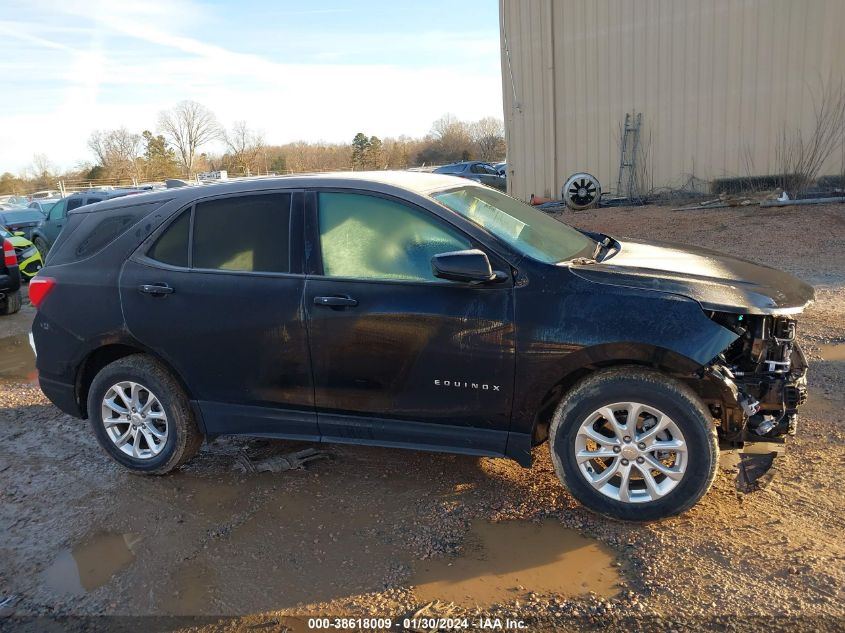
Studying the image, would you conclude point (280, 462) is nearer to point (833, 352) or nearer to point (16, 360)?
point (833, 352)

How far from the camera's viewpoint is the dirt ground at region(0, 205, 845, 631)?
9.69 feet

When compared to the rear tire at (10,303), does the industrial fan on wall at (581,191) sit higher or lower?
higher

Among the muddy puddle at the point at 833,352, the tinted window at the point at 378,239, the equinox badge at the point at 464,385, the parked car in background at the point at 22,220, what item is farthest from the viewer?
the parked car in background at the point at 22,220

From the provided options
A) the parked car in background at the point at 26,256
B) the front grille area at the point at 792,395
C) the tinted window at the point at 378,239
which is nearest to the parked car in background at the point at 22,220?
the parked car in background at the point at 26,256

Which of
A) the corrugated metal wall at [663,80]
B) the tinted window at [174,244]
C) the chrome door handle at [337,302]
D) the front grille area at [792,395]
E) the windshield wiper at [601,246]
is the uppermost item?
the corrugated metal wall at [663,80]

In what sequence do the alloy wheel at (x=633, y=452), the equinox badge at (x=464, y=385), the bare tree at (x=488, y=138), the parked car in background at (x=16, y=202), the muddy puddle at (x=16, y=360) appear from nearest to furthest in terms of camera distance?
the alloy wheel at (x=633, y=452), the equinox badge at (x=464, y=385), the muddy puddle at (x=16, y=360), the parked car in background at (x=16, y=202), the bare tree at (x=488, y=138)

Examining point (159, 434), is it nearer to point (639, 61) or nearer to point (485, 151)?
point (639, 61)

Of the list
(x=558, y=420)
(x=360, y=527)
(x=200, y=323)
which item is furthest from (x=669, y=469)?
(x=200, y=323)

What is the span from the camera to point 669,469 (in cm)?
341

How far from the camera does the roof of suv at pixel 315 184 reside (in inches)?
157

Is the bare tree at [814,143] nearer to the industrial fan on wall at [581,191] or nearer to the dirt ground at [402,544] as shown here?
the industrial fan on wall at [581,191]

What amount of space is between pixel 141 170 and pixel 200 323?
5613 centimetres

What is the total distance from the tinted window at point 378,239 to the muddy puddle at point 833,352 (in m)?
3.85

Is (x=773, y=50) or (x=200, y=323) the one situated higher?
(x=773, y=50)
